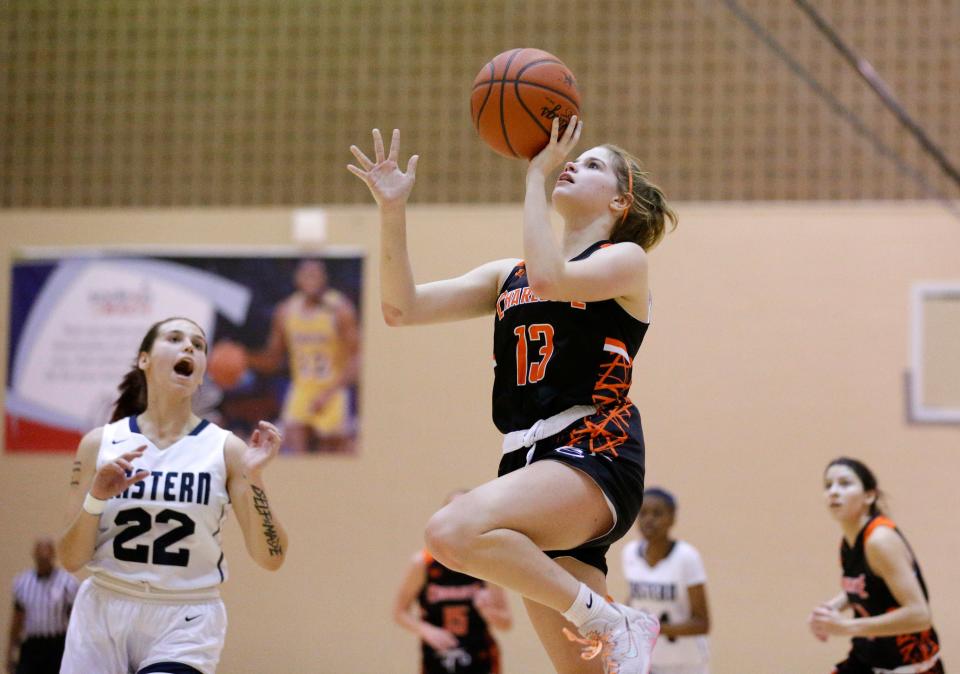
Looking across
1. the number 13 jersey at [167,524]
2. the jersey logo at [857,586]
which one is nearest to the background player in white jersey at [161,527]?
the number 13 jersey at [167,524]

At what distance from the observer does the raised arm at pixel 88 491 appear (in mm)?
3725

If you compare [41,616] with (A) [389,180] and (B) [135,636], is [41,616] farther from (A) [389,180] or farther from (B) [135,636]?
(A) [389,180]

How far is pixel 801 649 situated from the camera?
8383 mm

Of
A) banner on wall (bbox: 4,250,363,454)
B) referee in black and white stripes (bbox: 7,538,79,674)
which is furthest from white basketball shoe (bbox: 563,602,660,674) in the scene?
banner on wall (bbox: 4,250,363,454)

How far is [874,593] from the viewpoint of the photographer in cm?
551

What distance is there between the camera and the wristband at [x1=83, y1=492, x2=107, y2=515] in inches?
149

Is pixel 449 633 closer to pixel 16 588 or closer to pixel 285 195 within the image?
pixel 16 588

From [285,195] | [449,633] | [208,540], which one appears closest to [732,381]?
[449,633]

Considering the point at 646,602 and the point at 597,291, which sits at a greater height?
the point at 597,291

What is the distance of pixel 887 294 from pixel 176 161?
18.7ft

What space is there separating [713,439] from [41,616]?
4.70 meters

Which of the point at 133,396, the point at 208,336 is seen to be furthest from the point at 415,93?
the point at 133,396

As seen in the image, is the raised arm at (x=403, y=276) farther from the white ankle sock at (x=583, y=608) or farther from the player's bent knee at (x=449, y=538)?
the white ankle sock at (x=583, y=608)

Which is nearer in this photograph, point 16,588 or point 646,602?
point 646,602
